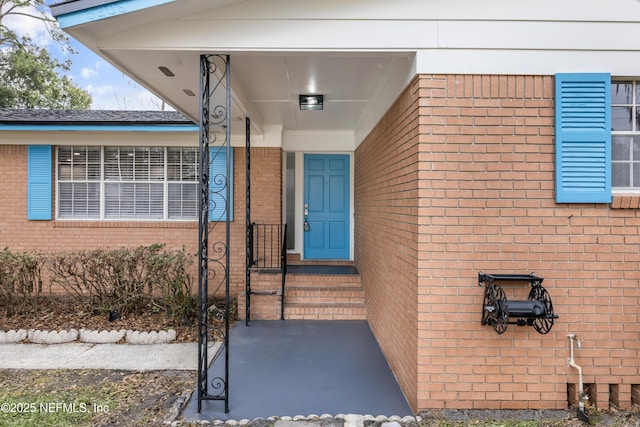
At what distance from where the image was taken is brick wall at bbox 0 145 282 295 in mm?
6488

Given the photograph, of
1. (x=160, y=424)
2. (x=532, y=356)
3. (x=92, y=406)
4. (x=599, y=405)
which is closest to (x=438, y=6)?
(x=532, y=356)

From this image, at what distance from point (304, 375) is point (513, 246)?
→ 2312mm

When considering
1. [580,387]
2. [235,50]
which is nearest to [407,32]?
[235,50]

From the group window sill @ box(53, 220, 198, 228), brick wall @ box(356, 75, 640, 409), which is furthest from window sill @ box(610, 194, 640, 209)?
window sill @ box(53, 220, 198, 228)

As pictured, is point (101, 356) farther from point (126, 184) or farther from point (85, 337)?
point (126, 184)

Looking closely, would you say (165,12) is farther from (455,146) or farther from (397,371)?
(397,371)

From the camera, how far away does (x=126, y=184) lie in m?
6.68

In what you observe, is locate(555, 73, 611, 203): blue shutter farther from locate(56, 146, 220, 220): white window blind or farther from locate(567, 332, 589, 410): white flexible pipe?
locate(56, 146, 220, 220): white window blind

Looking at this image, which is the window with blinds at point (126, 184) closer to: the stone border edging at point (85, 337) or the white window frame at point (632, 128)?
the stone border edging at point (85, 337)

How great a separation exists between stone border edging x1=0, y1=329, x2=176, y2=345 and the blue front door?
10.8 ft

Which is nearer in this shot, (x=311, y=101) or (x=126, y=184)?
(x=311, y=101)

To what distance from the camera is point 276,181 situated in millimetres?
6492

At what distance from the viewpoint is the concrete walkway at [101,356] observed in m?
3.91

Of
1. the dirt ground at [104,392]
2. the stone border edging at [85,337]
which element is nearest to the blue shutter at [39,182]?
the stone border edging at [85,337]
